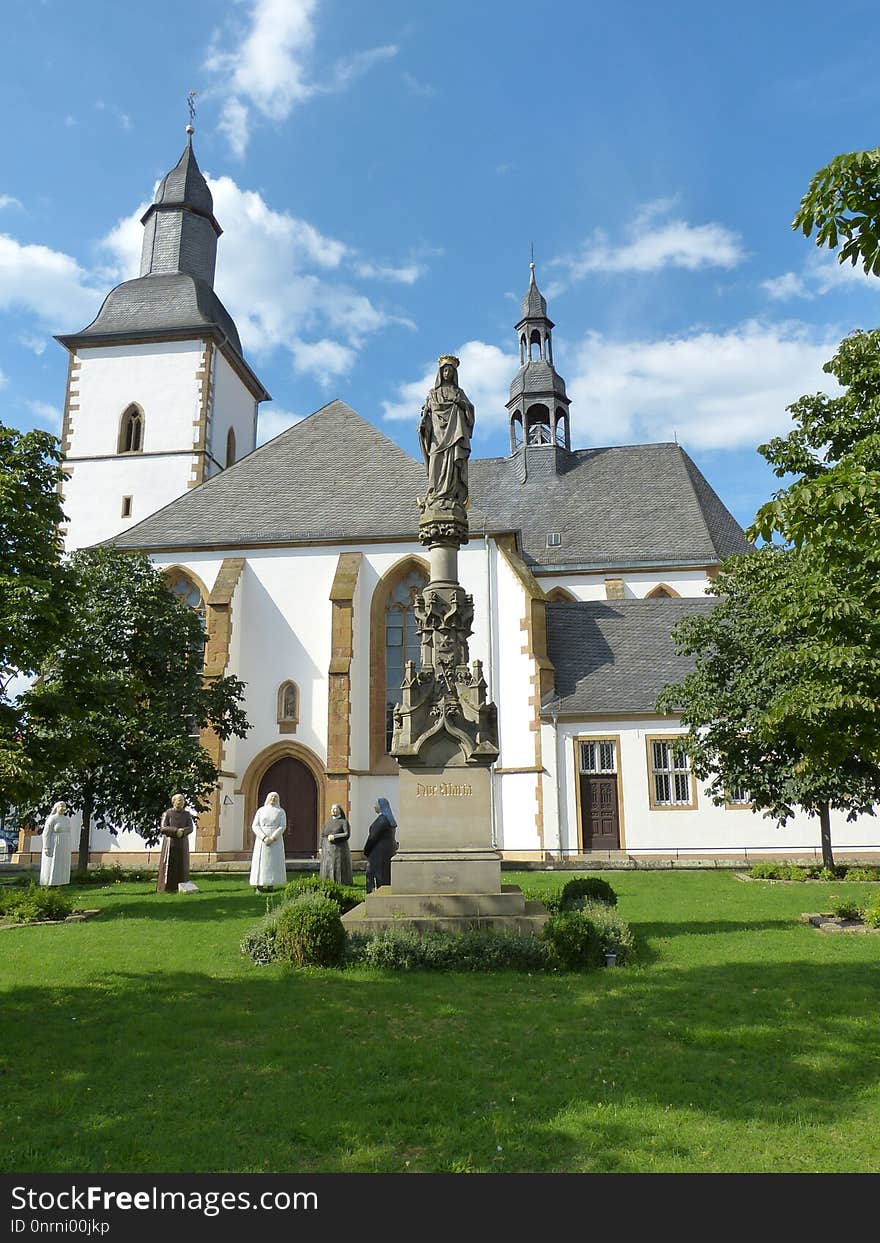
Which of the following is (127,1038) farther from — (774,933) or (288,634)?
(288,634)

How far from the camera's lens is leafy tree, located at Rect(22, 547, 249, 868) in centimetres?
1850

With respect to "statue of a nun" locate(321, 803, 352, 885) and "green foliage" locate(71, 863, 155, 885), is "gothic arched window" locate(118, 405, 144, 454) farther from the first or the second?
"statue of a nun" locate(321, 803, 352, 885)

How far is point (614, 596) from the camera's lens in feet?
113

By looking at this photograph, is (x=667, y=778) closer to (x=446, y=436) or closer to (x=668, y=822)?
(x=668, y=822)

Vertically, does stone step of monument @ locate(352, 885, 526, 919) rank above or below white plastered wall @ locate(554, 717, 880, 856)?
below

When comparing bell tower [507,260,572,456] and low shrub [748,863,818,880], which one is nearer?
low shrub [748,863,818,880]

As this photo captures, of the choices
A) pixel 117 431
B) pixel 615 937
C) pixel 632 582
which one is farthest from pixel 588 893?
pixel 117 431

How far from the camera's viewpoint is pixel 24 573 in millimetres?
11289

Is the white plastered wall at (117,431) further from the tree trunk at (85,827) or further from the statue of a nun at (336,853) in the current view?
the statue of a nun at (336,853)

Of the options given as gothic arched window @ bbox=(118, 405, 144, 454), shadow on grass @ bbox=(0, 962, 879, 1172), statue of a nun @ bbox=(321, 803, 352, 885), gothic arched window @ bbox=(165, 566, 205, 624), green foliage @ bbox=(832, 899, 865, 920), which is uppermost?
gothic arched window @ bbox=(118, 405, 144, 454)

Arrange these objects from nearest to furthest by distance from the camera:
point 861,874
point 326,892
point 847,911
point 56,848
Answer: point 326,892 → point 847,911 → point 56,848 → point 861,874

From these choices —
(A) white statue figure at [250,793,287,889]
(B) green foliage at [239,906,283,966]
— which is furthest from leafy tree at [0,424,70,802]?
(A) white statue figure at [250,793,287,889]

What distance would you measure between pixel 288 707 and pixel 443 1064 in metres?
21.6

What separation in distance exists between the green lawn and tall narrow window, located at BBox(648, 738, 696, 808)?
14.8m
